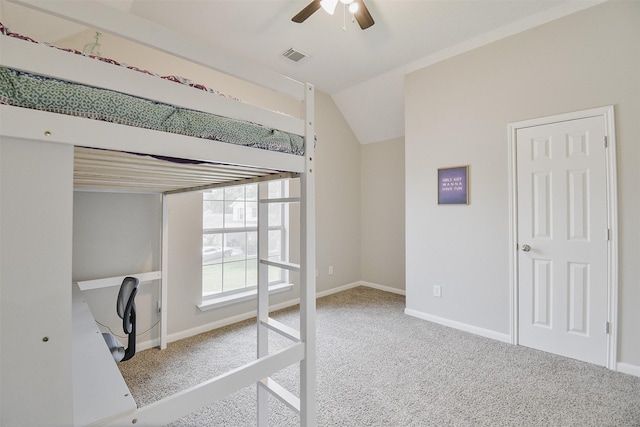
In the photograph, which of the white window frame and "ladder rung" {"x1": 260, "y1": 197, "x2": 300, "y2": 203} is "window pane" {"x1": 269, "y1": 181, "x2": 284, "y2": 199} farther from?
"ladder rung" {"x1": 260, "y1": 197, "x2": 300, "y2": 203}

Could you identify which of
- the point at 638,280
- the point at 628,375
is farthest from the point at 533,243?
the point at 628,375

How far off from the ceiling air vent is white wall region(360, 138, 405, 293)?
1.82 metres

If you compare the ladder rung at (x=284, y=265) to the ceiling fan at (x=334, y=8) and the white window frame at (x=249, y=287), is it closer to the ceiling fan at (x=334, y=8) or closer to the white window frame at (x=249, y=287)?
the white window frame at (x=249, y=287)

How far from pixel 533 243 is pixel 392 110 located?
2.31 metres

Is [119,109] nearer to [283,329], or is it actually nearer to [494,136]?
[283,329]

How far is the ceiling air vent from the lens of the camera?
296 cm

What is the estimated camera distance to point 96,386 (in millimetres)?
759

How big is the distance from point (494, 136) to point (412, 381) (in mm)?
2251

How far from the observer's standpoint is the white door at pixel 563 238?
2186 millimetres

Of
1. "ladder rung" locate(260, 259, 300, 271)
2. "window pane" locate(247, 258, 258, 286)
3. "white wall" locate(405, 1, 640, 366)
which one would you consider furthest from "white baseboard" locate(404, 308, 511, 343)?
"ladder rung" locate(260, 259, 300, 271)

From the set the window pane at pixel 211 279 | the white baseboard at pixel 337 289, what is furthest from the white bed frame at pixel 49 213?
the white baseboard at pixel 337 289

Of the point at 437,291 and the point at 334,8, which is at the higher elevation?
the point at 334,8

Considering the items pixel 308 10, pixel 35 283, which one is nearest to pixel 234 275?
pixel 308 10

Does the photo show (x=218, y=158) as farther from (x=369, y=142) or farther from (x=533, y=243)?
(x=369, y=142)
